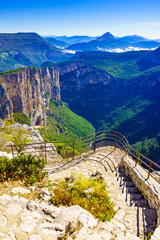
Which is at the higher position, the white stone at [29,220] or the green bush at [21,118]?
the white stone at [29,220]

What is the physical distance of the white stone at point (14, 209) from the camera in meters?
4.09

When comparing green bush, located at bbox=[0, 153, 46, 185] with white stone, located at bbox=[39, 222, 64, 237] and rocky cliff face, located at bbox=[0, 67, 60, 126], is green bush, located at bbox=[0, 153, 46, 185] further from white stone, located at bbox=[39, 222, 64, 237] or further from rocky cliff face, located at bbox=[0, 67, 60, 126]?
rocky cliff face, located at bbox=[0, 67, 60, 126]

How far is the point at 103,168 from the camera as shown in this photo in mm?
8688

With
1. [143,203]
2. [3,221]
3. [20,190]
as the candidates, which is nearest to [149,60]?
[143,203]

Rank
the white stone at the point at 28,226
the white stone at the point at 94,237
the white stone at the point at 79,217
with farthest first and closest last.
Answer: the white stone at the point at 79,217
the white stone at the point at 94,237
the white stone at the point at 28,226

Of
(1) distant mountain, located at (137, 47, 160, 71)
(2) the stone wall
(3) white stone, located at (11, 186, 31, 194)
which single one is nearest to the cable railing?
(2) the stone wall

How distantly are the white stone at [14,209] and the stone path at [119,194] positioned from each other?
96.4 inches

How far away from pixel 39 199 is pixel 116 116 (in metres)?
108

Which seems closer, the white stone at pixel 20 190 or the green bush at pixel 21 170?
the white stone at pixel 20 190

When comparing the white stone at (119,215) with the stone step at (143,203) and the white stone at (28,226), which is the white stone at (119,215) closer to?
the stone step at (143,203)

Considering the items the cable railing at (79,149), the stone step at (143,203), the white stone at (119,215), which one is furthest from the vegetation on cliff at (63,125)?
the white stone at (119,215)

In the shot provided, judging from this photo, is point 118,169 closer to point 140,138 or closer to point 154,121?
point 140,138

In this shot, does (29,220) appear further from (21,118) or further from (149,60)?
(149,60)

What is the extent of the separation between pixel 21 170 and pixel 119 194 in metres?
4.01
